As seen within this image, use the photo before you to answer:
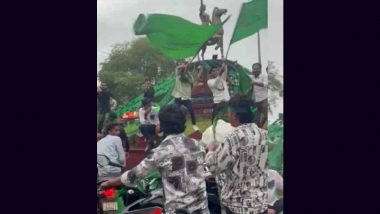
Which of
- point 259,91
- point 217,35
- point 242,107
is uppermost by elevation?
point 217,35

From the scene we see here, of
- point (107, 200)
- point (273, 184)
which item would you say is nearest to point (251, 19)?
point (273, 184)

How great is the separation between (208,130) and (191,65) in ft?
1.85

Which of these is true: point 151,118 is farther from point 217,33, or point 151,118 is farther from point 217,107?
point 217,33

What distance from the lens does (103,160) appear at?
502cm

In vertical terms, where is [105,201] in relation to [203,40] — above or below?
below

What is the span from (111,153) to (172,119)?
1.91ft

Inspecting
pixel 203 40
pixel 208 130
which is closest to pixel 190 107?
pixel 208 130

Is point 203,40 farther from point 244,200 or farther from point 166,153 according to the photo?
point 244,200

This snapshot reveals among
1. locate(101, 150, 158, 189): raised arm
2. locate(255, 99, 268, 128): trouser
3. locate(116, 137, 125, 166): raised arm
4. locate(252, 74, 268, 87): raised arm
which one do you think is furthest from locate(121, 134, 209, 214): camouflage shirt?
locate(252, 74, 268, 87): raised arm

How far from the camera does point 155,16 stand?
4984 millimetres

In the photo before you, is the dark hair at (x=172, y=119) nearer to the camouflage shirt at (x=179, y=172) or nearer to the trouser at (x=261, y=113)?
the camouflage shirt at (x=179, y=172)

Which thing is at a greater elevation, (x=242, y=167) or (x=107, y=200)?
(x=242, y=167)

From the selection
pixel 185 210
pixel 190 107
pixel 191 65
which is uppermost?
pixel 191 65

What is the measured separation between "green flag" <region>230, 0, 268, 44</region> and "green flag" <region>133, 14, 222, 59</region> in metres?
0.17
